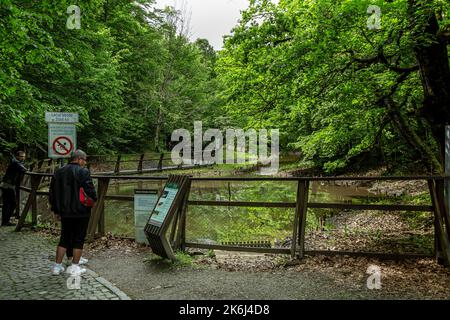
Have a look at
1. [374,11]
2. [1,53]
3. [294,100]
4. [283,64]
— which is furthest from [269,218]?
[1,53]

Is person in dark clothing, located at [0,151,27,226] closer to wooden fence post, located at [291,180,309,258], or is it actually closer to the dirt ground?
the dirt ground

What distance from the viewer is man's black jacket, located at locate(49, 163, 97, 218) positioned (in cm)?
578

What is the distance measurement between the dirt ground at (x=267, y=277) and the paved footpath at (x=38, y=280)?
0.32 meters

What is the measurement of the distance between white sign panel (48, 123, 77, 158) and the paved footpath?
2011 mm

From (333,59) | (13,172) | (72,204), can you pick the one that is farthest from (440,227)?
(13,172)

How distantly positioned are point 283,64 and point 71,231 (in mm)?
4822

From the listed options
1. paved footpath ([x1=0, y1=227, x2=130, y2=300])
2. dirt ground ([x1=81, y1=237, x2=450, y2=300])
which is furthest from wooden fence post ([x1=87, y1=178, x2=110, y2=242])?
dirt ground ([x1=81, y1=237, x2=450, y2=300])

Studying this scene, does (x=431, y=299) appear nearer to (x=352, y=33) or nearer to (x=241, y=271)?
(x=241, y=271)

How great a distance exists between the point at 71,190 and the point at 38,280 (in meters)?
1.37

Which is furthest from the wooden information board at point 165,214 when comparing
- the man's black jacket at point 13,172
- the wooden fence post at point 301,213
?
the man's black jacket at point 13,172

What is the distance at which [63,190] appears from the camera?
5.82 m

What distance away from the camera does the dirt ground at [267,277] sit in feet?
16.2

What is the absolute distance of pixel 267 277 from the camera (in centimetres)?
569

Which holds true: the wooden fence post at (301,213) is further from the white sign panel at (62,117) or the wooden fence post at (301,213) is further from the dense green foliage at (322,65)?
the white sign panel at (62,117)
